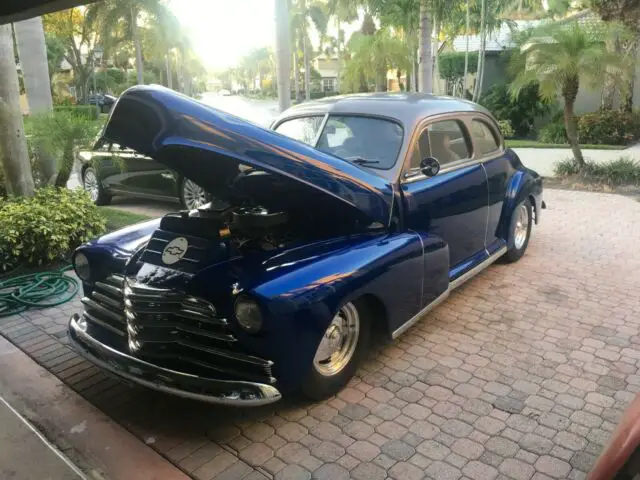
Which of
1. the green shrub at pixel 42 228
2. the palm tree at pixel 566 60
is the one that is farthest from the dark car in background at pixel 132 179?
the palm tree at pixel 566 60

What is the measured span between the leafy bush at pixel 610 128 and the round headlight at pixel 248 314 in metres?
16.9

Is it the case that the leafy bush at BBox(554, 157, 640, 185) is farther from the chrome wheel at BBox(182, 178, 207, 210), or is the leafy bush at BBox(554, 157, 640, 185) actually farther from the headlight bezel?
the headlight bezel

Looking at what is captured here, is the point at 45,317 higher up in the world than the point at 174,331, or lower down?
lower down

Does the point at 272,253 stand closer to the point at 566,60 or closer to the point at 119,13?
the point at 566,60

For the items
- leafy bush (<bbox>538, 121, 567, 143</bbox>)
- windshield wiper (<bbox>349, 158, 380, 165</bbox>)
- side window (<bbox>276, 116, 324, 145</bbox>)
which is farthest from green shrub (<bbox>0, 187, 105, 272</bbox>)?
leafy bush (<bbox>538, 121, 567, 143</bbox>)

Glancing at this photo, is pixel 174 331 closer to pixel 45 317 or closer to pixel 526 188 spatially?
pixel 45 317

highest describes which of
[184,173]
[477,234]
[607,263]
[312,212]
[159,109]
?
[159,109]

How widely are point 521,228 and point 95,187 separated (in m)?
7.68

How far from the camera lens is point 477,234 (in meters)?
4.94

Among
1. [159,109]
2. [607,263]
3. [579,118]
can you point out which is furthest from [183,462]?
[579,118]

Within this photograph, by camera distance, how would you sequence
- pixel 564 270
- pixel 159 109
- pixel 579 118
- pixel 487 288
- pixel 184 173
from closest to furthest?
pixel 159 109, pixel 184 173, pixel 487 288, pixel 564 270, pixel 579 118

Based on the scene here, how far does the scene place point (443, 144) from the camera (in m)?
4.73

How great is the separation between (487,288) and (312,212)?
97.2 inches

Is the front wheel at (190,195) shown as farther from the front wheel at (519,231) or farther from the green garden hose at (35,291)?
Result: the front wheel at (519,231)
